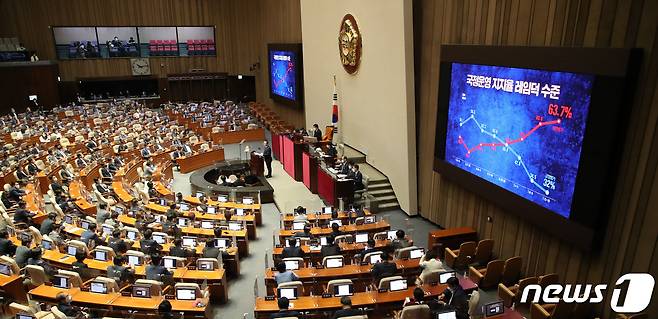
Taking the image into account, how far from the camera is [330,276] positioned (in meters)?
9.50

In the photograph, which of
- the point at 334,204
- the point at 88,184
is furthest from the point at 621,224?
the point at 88,184

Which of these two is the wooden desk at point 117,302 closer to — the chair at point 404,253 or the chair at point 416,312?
the chair at point 416,312

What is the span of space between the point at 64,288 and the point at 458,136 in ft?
31.6

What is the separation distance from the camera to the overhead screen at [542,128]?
311 inches

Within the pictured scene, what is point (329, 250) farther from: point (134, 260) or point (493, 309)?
point (134, 260)

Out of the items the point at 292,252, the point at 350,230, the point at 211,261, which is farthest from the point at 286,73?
the point at 211,261

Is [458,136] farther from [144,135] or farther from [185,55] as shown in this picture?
[185,55]

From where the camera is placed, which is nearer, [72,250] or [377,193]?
[72,250]

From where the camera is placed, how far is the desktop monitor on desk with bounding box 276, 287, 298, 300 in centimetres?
845

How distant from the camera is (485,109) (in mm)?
10898

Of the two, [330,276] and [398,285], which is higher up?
[398,285]

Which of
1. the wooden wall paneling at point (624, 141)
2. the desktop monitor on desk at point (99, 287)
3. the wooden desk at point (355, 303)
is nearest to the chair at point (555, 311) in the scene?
the wooden wall paneling at point (624, 141)

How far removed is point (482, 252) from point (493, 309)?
3727 mm

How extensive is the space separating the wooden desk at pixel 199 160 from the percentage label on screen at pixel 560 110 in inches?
613
